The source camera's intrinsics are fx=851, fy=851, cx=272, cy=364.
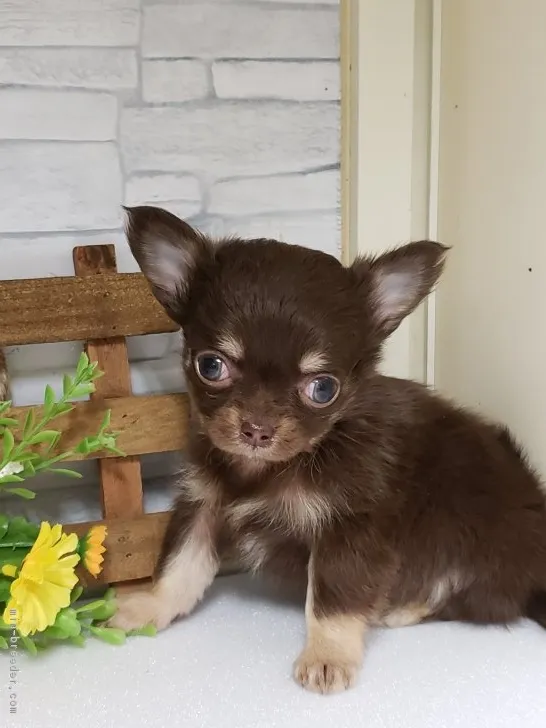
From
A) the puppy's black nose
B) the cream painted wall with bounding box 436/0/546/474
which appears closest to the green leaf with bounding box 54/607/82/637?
the puppy's black nose

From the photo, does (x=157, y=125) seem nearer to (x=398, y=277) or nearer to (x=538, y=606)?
(x=398, y=277)

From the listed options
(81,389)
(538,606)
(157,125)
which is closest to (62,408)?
(81,389)

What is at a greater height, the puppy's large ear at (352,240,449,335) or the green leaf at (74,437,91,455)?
the puppy's large ear at (352,240,449,335)

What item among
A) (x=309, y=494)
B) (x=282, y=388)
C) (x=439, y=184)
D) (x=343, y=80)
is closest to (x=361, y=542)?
(x=309, y=494)

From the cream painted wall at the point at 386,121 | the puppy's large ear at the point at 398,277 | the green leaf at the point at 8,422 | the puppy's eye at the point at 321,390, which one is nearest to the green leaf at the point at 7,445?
the green leaf at the point at 8,422

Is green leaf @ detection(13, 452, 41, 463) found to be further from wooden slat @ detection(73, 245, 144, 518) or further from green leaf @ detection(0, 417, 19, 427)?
wooden slat @ detection(73, 245, 144, 518)

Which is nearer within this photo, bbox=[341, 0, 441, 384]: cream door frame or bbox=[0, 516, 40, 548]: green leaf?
bbox=[0, 516, 40, 548]: green leaf
